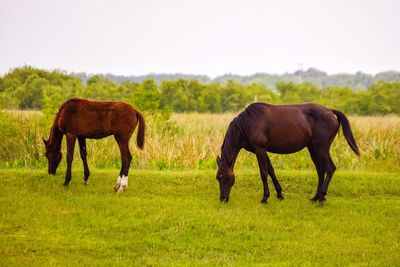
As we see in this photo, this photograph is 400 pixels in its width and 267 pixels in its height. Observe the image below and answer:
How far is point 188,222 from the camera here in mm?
8508

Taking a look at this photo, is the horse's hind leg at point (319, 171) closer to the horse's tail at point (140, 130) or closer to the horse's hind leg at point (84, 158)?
the horse's tail at point (140, 130)

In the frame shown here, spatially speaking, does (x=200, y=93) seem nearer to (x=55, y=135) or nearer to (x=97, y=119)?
(x=55, y=135)

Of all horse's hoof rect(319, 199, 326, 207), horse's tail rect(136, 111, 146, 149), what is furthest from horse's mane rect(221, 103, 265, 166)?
horse's hoof rect(319, 199, 326, 207)

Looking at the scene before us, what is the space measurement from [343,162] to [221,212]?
294 inches

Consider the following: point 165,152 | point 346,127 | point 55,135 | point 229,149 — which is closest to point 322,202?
point 346,127

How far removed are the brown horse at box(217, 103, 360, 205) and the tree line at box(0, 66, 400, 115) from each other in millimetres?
18785

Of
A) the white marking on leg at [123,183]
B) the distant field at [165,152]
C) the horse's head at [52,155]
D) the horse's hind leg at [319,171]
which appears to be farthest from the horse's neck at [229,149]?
the distant field at [165,152]

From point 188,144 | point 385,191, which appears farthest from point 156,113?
point 385,191

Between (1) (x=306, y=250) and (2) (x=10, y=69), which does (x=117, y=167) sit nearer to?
(1) (x=306, y=250)

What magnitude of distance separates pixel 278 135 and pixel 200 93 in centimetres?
3131

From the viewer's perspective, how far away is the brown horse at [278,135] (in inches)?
379

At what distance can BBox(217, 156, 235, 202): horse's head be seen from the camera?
9.52 m

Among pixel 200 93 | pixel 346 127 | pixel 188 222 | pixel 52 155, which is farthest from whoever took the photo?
pixel 200 93

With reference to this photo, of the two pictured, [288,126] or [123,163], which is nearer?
[288,126]
